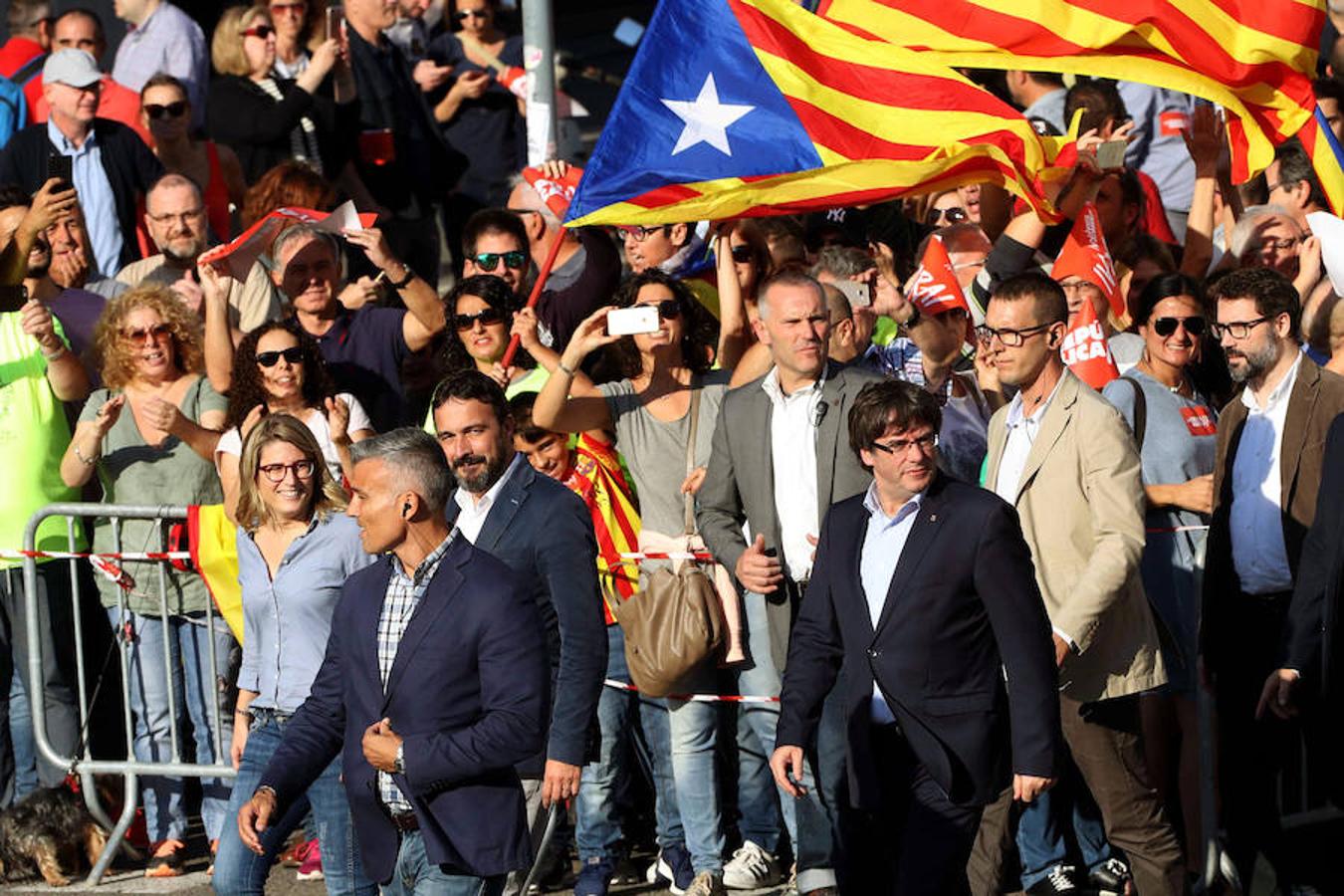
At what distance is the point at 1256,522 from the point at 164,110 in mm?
6587

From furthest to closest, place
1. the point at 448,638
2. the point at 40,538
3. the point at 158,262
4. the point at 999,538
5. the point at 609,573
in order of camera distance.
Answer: the point at 158,262, the point at 40,538, the point at 609,573, the point at 999,538, the point at 448,638

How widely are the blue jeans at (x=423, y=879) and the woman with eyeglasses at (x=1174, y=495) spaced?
324cm

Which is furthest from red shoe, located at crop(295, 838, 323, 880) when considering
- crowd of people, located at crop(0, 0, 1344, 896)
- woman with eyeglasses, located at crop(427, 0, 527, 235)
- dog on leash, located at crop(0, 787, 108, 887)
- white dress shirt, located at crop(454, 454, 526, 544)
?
woman with eyeglasses, located at crop(427, 0, 527, 235)

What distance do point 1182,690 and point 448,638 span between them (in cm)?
358

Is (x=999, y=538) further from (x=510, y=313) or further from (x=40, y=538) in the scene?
(x=40, y=538)

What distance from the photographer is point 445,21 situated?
54.2 feet

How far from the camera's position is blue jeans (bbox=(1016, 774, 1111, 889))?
9172 millimetres

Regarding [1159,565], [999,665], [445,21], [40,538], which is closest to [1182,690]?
[1159,565]

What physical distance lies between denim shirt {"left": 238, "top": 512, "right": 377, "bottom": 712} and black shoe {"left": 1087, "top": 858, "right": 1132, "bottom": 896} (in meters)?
3.07

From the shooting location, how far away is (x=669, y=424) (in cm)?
959

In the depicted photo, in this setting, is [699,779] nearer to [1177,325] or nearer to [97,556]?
[1177,325]

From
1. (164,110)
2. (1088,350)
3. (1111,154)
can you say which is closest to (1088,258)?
(1111,154)

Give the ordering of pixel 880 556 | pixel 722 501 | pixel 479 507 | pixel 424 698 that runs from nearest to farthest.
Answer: pixel 424 698
pixel 880 556
pixel 479 507
pixel 722 501

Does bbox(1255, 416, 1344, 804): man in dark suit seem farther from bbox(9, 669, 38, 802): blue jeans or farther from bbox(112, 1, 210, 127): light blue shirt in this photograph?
bbox(112, 1, 210, 127): light blue shirt
